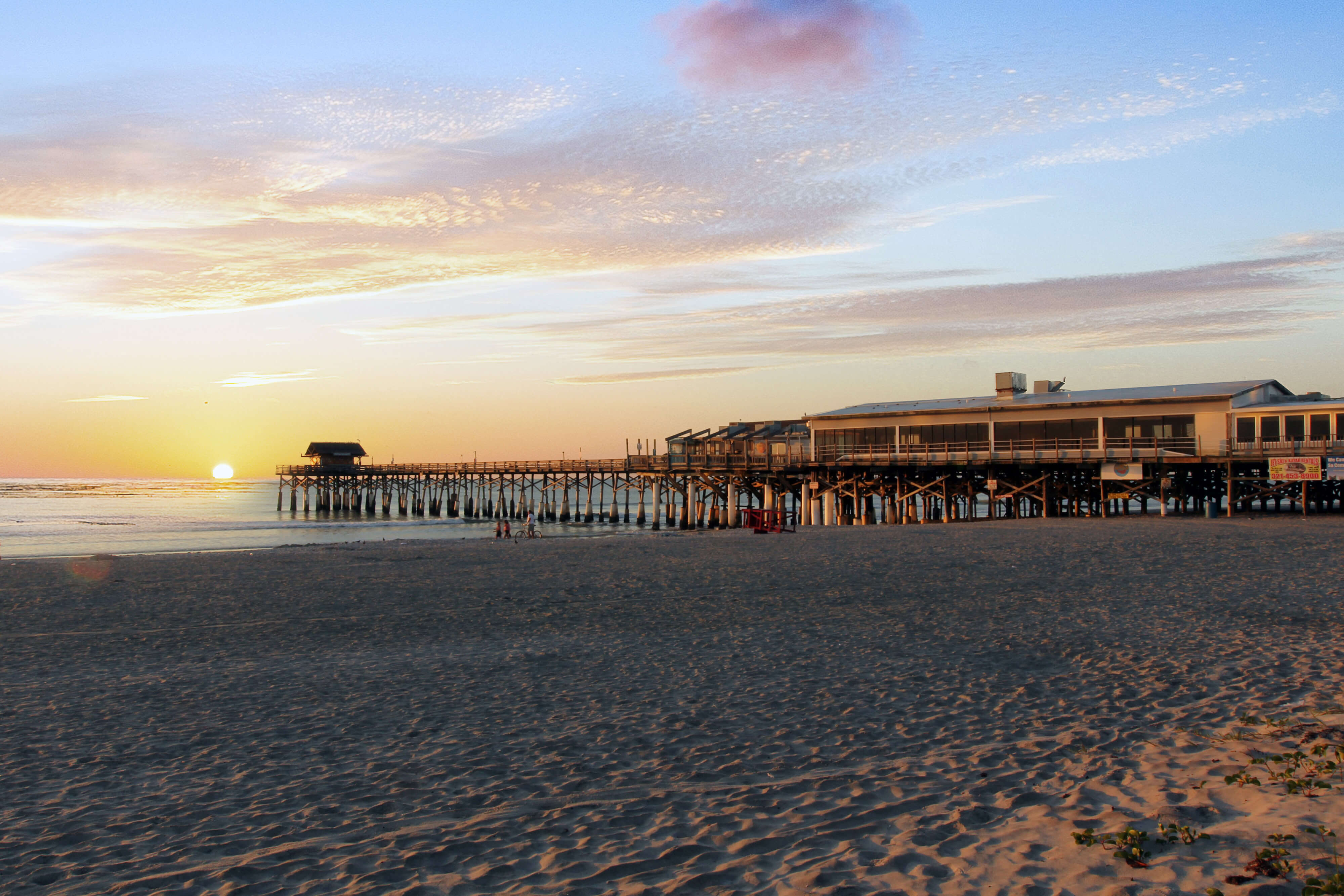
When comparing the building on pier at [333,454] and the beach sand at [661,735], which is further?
the building on pier at [333,454]

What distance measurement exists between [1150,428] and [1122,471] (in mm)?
2454

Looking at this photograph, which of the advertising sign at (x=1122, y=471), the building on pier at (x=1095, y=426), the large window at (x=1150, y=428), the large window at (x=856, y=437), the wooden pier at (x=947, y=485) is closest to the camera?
the building on pier at (x=1095, y=426)

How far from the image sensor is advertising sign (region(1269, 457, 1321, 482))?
101 feet

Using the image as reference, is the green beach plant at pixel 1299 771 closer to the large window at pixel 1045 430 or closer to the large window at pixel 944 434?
the large window at pixel 1045 430

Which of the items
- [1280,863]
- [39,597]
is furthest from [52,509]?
[1280,863]

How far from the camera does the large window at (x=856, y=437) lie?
42.0m

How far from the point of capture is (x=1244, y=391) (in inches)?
1355

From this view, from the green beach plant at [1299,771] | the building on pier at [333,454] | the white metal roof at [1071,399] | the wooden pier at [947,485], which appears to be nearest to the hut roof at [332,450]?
the building on pier at [333,454]

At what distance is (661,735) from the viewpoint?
7.60 meters

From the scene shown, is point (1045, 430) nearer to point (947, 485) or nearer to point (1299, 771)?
point (947, 485)

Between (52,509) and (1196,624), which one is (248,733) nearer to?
(1196,624)

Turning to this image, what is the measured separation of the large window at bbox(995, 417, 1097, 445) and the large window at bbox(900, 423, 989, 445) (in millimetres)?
630

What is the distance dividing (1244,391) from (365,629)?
109 feet

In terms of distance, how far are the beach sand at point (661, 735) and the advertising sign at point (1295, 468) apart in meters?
17.3
